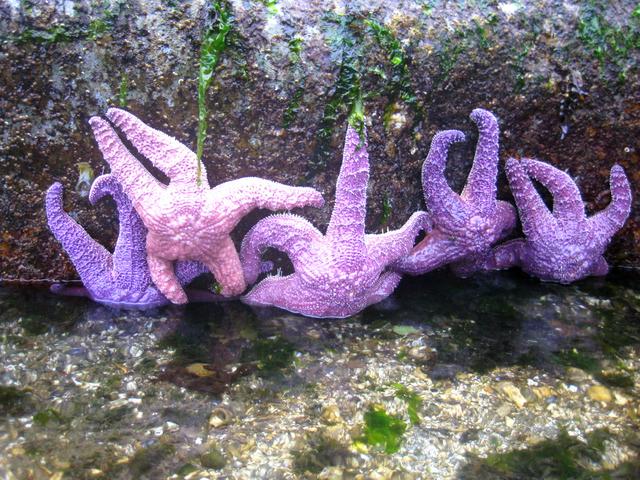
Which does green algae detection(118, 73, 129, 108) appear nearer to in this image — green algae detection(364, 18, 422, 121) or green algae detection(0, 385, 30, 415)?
green algae detection(364, 18, 422, 121)

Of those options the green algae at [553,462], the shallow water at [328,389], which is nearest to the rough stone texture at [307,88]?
the shallow water at [328,389]

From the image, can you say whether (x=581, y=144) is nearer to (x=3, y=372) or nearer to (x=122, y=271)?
(x=122, y=271)

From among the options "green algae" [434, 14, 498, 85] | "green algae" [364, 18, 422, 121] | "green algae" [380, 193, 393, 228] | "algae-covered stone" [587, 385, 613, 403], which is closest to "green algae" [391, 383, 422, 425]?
"algae-covered stone" [587, 385, 613, 403]

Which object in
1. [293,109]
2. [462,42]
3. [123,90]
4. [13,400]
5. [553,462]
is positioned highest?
[462,42]

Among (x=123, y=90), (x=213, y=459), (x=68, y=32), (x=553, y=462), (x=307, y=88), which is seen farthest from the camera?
(x=307, y=88)

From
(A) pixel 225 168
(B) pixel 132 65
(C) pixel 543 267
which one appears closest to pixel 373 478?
(A) pixel 225 168

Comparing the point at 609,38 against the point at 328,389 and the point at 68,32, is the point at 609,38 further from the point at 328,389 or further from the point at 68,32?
the point at 68,32

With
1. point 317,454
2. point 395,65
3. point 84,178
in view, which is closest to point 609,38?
point 395,65

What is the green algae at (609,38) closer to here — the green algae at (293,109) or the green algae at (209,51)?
the green algae at (293,109)
